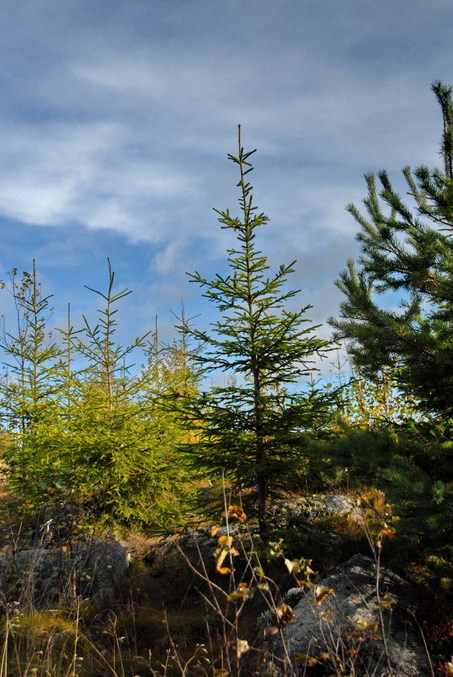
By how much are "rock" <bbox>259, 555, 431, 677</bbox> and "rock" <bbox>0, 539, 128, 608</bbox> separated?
2.86 metres

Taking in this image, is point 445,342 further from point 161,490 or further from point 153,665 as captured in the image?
point 161,490

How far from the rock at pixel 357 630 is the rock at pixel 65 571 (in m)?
2.86

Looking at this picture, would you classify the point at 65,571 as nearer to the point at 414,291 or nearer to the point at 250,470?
the point at 250,470

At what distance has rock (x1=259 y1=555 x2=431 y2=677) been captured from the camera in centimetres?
334

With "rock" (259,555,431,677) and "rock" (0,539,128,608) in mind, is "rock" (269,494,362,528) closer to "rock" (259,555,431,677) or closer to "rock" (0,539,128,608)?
"rock" (259,555,431,677)

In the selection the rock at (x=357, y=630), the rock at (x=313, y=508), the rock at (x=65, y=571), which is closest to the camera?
the rock at (x=357, y=630)

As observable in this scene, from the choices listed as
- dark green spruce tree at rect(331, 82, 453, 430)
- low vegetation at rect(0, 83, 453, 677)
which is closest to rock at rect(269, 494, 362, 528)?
low vegetation at rect(0, 83, 453, 677)

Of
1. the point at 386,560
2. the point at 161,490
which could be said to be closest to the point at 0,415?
the point at 161,490

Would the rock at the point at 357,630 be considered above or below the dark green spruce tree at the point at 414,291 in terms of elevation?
below

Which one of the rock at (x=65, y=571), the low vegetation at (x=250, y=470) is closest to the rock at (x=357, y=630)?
the low vegetation at (x=250, y=470)

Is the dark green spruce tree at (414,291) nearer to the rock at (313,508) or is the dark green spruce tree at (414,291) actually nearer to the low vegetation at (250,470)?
the low vegetation at (250,470)

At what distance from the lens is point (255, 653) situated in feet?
13.5

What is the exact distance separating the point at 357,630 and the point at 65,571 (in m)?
3.89

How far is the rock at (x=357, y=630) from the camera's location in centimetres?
334
